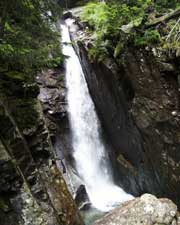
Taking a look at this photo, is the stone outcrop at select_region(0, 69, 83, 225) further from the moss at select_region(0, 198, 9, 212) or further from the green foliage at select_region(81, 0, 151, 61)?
the green foliage at select_region(81, 0, 151, 61)

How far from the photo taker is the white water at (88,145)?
13211mm

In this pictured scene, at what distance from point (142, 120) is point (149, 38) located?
292cm

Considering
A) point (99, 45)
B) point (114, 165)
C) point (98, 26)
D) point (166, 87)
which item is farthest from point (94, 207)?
point (98, 26)

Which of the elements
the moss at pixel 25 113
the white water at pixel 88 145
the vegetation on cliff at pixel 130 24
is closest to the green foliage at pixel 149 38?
the vegetation on cliff at pixel 130 24

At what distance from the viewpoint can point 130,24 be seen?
9.43m

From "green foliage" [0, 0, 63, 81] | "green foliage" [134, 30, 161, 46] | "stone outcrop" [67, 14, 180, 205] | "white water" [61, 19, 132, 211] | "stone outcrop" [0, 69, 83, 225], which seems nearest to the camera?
"stone outcrop" [0, 69, 83, 225]

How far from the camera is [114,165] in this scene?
13.5 m

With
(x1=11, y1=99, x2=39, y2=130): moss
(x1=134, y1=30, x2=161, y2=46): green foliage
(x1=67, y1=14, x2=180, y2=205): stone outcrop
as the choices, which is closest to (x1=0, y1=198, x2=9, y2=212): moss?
(x1=11, y1=99, x2=39, y2=130): moss

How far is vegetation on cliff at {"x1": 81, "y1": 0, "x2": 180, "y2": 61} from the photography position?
8.71 m

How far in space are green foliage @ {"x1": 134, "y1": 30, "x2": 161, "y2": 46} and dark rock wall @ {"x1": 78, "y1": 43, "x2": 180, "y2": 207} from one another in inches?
12.8

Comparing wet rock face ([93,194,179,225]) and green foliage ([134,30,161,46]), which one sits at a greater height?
green foliage ([134,30,161,46])

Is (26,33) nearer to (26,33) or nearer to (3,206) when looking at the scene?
(26,33)

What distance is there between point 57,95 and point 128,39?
6.51 metres

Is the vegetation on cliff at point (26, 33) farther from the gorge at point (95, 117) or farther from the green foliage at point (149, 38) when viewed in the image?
the green foliage at point (149, 38)
